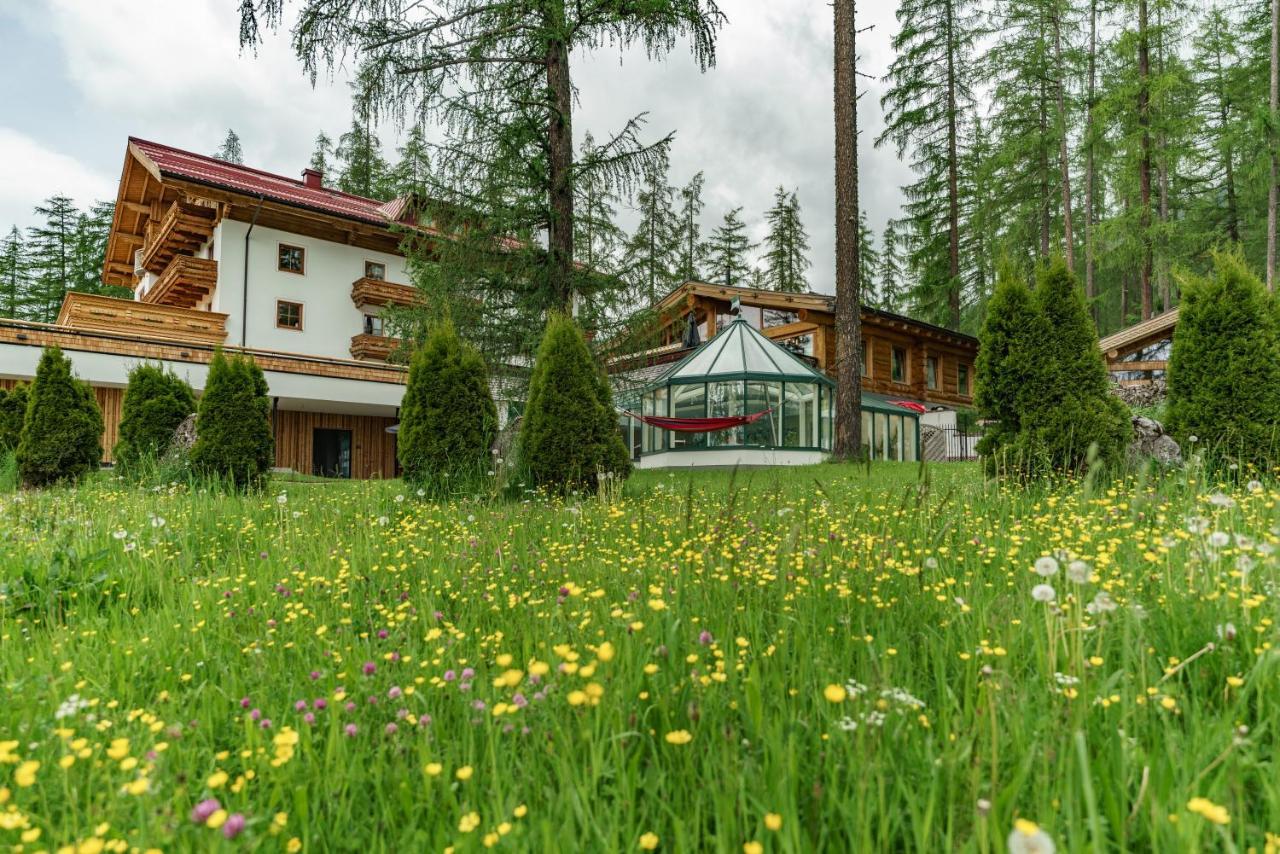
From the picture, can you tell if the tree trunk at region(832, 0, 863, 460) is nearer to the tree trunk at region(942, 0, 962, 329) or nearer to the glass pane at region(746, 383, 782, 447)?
the glass pane at region(746, 383, 782, 447)

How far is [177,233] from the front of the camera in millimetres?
20359

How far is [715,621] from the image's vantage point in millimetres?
2090

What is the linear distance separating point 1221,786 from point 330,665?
2.31m

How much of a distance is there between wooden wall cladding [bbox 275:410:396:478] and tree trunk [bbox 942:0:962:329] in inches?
818

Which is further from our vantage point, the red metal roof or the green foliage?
the red metal roof

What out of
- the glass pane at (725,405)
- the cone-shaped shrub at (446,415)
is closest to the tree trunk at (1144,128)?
the glass pane at (725,405)

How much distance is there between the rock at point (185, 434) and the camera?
8814 millimetres

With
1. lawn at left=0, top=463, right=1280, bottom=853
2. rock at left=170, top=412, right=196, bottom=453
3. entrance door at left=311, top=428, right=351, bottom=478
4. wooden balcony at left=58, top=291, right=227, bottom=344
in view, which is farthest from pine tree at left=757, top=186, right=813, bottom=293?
lawn at left=0, top=463, right=1280, bottom=853

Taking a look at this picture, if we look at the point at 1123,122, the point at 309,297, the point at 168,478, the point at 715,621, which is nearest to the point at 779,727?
the point at 715,621

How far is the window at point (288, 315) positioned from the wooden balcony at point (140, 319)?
1.92 metres

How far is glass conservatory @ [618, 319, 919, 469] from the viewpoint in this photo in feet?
50.9

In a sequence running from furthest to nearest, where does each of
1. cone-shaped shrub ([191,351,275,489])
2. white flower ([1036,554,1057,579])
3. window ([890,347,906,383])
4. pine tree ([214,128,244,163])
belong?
pine tree ([214,128,244,163]), window ([890,347,906,383]), cone-shaped shrub ([191,351,275,489]), white flower ([1036,554,1057,579])

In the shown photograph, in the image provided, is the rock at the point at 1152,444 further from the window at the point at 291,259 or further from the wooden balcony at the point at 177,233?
the wooden balcony at the point at 177,233

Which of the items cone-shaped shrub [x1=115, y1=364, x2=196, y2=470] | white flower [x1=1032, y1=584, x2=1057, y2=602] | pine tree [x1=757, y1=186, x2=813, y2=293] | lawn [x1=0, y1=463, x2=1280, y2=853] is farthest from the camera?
pine tree [x1=757, y1=186, x2=813, y2=293]
